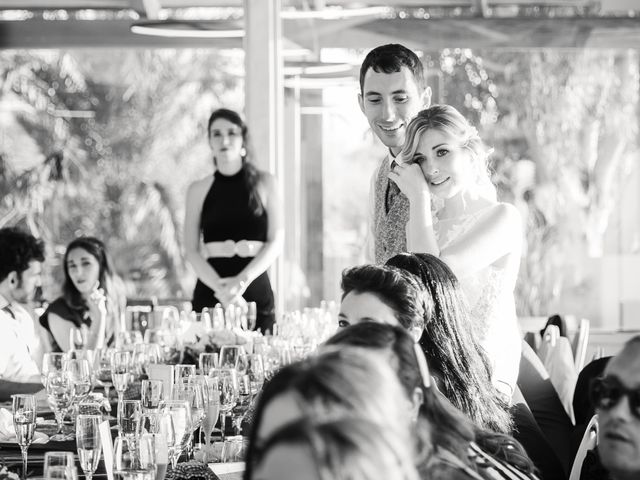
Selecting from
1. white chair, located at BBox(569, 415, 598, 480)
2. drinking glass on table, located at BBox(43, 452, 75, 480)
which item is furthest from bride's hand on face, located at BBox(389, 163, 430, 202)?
drinking glass on table, located at BBox(43, 452, 75, 480)

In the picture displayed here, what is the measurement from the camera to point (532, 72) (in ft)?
39.6

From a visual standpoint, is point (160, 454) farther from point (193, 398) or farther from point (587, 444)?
point (587, 444)

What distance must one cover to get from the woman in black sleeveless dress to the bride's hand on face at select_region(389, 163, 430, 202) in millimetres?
2277

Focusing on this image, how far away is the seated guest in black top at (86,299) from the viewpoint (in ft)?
17.4

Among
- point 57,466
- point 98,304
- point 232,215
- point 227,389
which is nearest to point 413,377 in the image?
point 57,466

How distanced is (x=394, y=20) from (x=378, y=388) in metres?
7.32

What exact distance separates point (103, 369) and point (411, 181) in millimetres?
1331

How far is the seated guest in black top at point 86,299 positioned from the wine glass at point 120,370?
1519 millimetres

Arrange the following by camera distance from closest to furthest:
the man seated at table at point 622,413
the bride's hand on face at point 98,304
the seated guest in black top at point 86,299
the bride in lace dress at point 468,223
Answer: the man seated at table at point 622,413 → the bride in lace dress at point 468,223 → the bride's hand on face at point 98,304 → the seated guest in black top at point 86,299

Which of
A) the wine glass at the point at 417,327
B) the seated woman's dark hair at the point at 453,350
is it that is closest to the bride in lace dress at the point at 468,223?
the seated woman's dark hair at the point at 453,350

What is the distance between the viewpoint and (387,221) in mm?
3709

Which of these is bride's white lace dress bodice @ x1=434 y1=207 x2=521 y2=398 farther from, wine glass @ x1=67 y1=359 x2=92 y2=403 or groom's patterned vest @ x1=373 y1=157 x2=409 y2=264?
wine glass @ x1=67 y1=359 x2=92 y2=403

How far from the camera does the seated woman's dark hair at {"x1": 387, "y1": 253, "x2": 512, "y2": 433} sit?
96.7 inches

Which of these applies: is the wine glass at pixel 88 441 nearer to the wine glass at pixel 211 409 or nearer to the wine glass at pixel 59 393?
the wine glass at pixel 211 409
